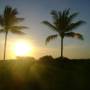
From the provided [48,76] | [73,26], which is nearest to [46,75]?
[48,76]

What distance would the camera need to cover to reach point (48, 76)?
13.6 meters

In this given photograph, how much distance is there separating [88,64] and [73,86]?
172 cm

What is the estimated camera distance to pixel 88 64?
1362cm

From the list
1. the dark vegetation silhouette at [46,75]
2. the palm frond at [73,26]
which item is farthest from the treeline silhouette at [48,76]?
the palm frond at [73,26]

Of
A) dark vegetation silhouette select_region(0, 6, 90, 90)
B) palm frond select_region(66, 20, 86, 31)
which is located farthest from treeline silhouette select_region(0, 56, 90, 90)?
palm frond select_region(66, 20, 86, 31)

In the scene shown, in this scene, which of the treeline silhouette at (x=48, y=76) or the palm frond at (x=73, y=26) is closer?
the treeline silhouette at (x=48, y=76)

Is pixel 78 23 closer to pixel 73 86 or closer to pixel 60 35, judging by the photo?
pixel 60 35

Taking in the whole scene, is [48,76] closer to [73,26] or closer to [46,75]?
[46,75]

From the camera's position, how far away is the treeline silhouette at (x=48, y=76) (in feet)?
42.1

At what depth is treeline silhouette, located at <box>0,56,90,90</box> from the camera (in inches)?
505

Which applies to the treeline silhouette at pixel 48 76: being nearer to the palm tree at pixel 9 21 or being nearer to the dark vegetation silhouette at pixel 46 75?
the dark vegetation silhouette at pixel 46 75

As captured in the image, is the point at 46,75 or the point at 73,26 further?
the point at 73,26

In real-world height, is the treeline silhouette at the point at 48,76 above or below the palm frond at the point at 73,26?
below

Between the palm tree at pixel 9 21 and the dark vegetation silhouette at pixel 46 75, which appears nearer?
the dark vegetation silhouette at pixel 46 75
